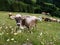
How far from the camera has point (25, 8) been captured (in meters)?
29.1

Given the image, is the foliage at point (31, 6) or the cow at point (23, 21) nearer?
the cow at point (23, 21)

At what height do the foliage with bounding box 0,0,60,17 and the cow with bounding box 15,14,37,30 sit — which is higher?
the cow with bounding box 15,14,37,30

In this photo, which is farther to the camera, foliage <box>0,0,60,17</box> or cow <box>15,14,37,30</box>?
foliage <box>0,0,60,17</box>

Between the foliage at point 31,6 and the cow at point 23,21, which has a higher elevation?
the cow at point 23,21

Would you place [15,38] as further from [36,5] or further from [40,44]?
[36,5]

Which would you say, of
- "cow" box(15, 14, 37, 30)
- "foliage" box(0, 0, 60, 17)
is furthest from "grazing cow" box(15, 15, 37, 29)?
"foliage" box(0, 0, 60, 17)

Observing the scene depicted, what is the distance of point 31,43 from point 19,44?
55 cm

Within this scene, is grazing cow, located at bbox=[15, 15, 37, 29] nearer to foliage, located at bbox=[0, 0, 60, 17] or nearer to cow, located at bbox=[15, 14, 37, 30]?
cow, located at bbox=[15, 14, 37, 30]

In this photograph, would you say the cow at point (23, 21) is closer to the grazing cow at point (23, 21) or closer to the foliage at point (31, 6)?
the grazing cow at point (23, 21)

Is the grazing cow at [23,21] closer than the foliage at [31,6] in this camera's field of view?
Yes

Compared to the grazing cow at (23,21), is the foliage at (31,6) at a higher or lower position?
lower

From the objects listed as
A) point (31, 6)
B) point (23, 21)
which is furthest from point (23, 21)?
point (31, 6)

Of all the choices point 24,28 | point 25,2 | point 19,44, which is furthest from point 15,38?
point 25,2

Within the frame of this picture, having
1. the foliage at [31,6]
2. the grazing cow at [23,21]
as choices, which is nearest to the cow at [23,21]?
the grazing cow at [23,21]
